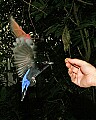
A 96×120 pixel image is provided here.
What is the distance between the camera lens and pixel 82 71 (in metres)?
1.24

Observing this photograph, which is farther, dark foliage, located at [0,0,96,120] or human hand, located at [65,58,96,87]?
dark foliage, located at [0,0,96,120]

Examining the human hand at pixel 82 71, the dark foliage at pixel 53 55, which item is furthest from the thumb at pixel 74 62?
the dark foliage at pixel 53 55

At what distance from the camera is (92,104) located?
90.2 inches

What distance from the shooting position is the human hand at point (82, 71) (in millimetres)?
1215

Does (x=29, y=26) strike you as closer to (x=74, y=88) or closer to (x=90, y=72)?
(x=74, y=88)

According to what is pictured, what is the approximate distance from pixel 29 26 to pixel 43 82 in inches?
16.1

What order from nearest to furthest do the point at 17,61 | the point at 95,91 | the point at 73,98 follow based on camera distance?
the point at 17,61
the point at 95,91
the point at 73,98

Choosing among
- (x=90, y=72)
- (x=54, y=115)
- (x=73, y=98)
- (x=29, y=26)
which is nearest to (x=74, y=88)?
(x=73, y=98)

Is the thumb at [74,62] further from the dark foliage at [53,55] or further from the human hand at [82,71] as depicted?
the dark foliage at [53,55]

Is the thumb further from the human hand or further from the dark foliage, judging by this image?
the dark foliage

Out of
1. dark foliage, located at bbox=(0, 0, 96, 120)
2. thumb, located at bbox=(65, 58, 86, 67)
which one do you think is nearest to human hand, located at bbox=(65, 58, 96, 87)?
thumb, located at bbox=(65, 58, 86, 67)

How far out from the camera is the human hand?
121 centimetres

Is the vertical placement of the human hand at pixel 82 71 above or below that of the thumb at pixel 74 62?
below

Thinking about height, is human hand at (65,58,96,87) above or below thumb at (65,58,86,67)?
below
